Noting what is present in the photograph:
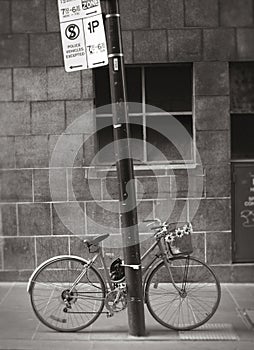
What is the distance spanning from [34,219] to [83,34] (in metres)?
3.00

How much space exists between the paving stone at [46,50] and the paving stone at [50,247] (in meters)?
2.31

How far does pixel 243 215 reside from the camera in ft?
26.6

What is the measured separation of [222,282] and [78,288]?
2571 mm

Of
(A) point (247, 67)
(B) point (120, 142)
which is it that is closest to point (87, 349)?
(B) point (120, 142)

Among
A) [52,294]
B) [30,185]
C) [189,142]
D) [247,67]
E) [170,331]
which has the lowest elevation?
[170,331]

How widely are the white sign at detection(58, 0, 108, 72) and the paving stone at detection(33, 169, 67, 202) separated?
2238mm

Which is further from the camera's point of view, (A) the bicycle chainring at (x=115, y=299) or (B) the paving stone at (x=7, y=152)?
(B) the paving stone at (x=7, y=152)

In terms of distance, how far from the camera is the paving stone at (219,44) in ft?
25.7

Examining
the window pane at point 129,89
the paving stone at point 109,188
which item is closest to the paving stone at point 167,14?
the window pane at point 129,89

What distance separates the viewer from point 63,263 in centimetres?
612

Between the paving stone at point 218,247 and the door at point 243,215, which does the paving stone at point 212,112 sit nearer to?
the door at point 243,215

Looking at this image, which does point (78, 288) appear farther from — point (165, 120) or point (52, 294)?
point (165, 120)

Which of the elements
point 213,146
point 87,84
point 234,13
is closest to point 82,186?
point 87,84

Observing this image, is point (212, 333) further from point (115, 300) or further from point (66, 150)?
point (66, 150)
